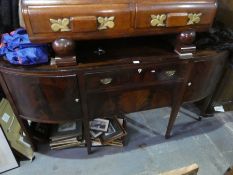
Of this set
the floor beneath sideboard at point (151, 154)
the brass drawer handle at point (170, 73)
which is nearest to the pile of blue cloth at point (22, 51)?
the brass drawer handle at point (170, 73)

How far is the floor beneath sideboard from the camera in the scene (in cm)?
146

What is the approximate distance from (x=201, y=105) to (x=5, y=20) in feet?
5.37

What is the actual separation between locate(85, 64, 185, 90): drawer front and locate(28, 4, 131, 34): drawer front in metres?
0.24

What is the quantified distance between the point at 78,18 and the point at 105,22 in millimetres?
127

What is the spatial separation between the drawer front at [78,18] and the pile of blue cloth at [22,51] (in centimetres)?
11

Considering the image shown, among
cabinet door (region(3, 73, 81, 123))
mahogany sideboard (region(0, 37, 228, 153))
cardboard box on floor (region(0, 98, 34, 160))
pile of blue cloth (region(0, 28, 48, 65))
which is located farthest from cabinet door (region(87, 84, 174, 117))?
cardboard box on floor (region(0, 98, 34, 160))

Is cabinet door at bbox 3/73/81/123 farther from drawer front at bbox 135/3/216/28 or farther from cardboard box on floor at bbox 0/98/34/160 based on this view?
drawer front at bbox 135/3/216/28

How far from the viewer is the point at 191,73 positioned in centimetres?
127

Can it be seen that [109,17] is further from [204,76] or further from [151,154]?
[151,154]

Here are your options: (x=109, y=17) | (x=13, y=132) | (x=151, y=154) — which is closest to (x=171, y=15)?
(x=109, y=17)

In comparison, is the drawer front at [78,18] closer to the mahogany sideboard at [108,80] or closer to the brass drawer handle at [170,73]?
the mahogany sideboard at [108,80]

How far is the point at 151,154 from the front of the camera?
1.56 metres

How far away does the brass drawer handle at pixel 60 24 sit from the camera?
Answer: 0.93 m

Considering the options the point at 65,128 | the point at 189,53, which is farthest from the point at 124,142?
the point at 189,53
